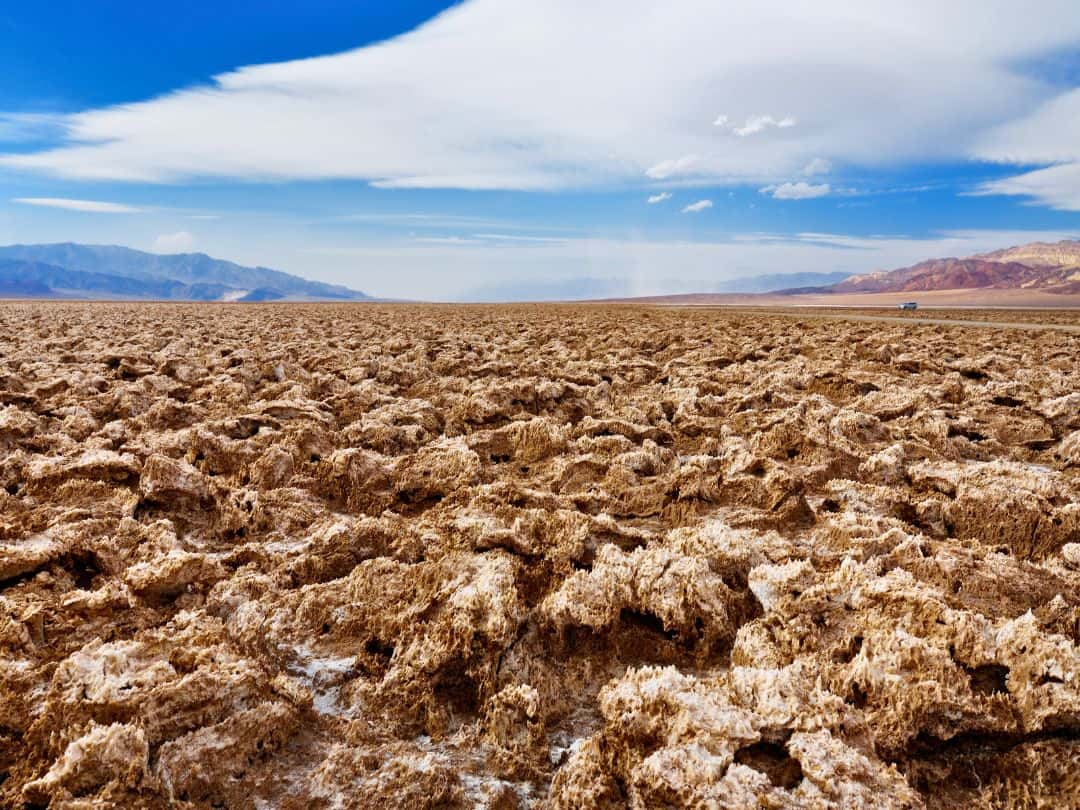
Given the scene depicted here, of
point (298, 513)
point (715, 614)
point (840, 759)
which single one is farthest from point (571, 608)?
point (298, 513)

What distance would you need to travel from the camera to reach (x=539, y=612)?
2.27 meters

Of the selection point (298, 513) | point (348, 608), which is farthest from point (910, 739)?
point (298, 513)

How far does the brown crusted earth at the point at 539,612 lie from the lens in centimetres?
156

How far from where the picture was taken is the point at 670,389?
6.25m

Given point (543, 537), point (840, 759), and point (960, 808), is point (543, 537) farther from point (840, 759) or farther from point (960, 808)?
point (960, 808)

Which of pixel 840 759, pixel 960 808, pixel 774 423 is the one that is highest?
pixel 774 423

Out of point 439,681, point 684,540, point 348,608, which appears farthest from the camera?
point 684,540

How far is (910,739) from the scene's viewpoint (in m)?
1.63

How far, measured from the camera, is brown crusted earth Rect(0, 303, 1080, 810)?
156cm

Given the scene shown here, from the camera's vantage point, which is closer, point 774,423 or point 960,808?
point 960,808

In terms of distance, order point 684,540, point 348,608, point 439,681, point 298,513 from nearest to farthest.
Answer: point 439,681
point 348,608
point 684,540
point 298,513

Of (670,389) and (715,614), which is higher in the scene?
(670,389)

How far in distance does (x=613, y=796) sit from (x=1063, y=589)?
6.44 ft

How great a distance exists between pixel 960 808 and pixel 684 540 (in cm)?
127
